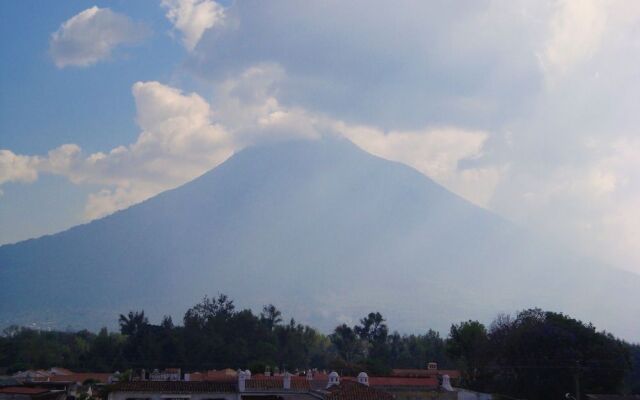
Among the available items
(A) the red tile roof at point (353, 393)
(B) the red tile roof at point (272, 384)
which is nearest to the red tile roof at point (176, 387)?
(B) the red tile roof at point (272, 384)

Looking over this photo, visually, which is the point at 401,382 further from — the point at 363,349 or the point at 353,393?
the point at 363,349

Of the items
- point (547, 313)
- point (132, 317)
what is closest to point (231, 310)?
point (132, 317)

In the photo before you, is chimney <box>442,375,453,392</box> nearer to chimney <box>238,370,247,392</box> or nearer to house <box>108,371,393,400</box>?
house <box>108,371,393,400</box>

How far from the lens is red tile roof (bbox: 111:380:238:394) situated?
38.8 m

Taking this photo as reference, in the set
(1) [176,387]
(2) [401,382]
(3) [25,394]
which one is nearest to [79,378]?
(3) [25,394]

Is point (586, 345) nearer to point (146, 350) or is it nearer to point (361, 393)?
point (361, 393)

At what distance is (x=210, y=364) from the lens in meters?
68.2

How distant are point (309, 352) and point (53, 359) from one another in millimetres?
24895

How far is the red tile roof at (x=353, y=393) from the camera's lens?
3555 centimetres

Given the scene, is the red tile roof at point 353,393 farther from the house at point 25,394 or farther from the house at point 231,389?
the house at point 25,394

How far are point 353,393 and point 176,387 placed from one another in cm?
902

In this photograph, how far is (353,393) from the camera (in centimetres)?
3609

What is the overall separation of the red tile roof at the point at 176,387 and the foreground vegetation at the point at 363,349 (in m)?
16.9

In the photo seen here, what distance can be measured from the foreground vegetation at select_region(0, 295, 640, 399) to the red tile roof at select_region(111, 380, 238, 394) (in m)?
16.9
